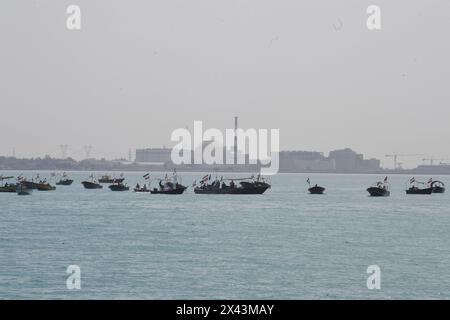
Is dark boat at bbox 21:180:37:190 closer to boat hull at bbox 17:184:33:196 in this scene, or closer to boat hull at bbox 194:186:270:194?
boat hull at bbox 17:184:33:196

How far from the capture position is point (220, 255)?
54.7 metres

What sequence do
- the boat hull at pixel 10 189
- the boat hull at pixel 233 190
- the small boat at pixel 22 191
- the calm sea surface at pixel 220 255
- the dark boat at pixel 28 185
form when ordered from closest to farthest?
the calm sea surface at pixel 220 255 → the small boat at pixel 22 191 → the boat hull at pixel 233 190 → the boat hull at pixel 10 189 → the dark boat at pixel 28 185

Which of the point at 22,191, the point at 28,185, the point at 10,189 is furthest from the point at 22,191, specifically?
the point at 28,185

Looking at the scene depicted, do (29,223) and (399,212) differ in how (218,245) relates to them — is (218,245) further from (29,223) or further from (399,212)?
(399,212)

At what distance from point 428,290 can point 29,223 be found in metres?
54.2

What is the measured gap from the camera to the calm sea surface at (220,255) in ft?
128

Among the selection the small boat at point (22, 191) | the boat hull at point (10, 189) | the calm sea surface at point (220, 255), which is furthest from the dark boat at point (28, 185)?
the calm sea surface at point (220, 255)

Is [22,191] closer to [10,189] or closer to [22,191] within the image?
[22,191]

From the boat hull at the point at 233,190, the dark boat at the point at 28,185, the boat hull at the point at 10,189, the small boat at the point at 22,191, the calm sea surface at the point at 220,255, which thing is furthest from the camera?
the dark boat at the point at 28,185

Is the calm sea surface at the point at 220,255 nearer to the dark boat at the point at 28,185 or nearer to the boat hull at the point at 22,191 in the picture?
the boat hull at the point at 22,191

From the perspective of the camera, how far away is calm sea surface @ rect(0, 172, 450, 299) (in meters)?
39.1

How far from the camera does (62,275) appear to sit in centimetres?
4378
